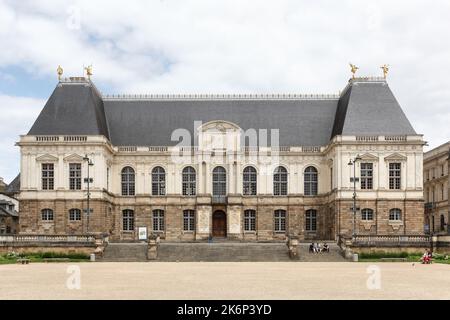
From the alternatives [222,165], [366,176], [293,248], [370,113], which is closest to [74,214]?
[222,165]

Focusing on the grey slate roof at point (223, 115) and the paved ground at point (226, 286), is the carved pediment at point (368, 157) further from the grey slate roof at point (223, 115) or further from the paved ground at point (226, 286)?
the paved ground at point (226, 286)

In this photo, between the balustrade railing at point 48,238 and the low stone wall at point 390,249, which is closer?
the low stone wall at point 390,249

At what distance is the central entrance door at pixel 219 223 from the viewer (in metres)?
73.5

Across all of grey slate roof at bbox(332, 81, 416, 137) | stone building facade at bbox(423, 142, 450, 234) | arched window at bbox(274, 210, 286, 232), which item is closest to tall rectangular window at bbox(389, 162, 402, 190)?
grey slate roof at bbox(332, 81, 416, 137)

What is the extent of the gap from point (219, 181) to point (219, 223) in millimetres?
4226

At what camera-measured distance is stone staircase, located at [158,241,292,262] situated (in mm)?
54013

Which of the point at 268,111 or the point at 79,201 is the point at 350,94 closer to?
the point at 268,111

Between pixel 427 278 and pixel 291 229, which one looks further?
pixel 291 229

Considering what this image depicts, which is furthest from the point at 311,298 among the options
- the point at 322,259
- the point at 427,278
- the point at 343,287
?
the point at 322,259

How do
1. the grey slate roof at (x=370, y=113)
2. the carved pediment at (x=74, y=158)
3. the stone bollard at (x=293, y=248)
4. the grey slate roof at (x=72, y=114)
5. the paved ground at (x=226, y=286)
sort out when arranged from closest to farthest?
1. the paved ground at (x=226, y=286)
2. the stone bollard at (x=293, y=248)
3. the carved pediment at (x=74, y=158)
4. the grey slate roof at (x=370, y=113)
5. the grey slate roof at (x=72, y=114)

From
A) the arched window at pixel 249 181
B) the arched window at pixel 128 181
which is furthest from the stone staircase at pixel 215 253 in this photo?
the arched window at pixel 128 181

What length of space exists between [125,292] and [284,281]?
778 cm

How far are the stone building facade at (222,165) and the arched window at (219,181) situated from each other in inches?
4.7
